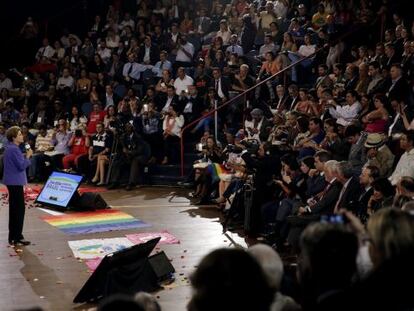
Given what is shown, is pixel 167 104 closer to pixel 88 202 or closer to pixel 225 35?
pixel 225 35

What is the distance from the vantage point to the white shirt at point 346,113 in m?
10.4

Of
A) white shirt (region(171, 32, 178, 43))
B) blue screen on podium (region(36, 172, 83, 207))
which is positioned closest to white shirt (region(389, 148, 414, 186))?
blue screen on podium (region(36, 172, 83, 207))

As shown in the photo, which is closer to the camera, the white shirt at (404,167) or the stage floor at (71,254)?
the stage floor at (71,254)

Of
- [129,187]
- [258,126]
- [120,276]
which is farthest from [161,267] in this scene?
[129,187]

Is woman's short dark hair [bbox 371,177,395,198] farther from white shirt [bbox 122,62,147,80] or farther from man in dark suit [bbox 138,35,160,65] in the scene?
man in dark suit [bbox 138,35,160,65]

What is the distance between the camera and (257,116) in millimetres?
12039

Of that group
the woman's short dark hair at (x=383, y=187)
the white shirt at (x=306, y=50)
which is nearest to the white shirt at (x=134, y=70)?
the white shirt at (x=306, y=50)

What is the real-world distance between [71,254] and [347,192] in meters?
3.23

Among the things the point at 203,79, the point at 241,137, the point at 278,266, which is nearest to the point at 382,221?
the point at 278,266

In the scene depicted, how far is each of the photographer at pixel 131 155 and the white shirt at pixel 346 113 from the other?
13.0ft

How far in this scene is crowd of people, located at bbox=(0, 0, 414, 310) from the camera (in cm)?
269

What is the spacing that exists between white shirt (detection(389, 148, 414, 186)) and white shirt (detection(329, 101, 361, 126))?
2617 millimetres

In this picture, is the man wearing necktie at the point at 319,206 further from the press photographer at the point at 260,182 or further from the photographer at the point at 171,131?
the photographer at the point at 171,131

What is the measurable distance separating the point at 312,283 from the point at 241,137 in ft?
30.8
